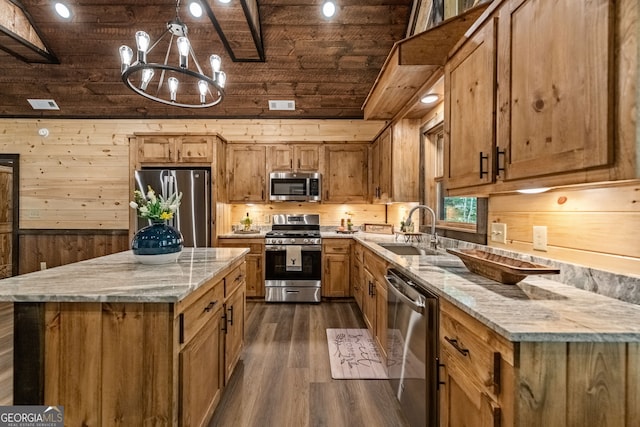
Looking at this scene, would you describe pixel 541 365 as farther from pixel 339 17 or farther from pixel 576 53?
pixel 339 17

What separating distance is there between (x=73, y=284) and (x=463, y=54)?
7.78 ft

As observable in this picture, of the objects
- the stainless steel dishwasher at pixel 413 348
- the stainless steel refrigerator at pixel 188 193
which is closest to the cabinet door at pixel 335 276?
the stainless steel refrigerator at pixel 188 193

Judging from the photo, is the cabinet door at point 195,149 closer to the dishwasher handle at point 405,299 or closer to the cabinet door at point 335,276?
the cabinet door at point 335,276

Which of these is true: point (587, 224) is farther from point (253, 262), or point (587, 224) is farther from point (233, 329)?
point (253, 262)

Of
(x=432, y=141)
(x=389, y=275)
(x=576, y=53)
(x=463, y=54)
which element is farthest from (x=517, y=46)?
(x=432, y=141)

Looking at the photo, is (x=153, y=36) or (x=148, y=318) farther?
(x=153, y=36)

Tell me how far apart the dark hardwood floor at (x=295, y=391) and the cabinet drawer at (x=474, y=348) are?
90 cm

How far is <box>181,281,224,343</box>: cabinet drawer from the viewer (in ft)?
4.59

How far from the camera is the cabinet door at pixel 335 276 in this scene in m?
4.13

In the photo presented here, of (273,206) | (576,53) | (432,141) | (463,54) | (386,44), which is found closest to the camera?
(576,53)

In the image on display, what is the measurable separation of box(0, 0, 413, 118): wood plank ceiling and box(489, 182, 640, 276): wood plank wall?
2841 mm

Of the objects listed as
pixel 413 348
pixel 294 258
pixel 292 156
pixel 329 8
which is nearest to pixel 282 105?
pixel 292 156

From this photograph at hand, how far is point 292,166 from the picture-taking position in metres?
4.50

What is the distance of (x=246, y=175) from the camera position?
452 cm
